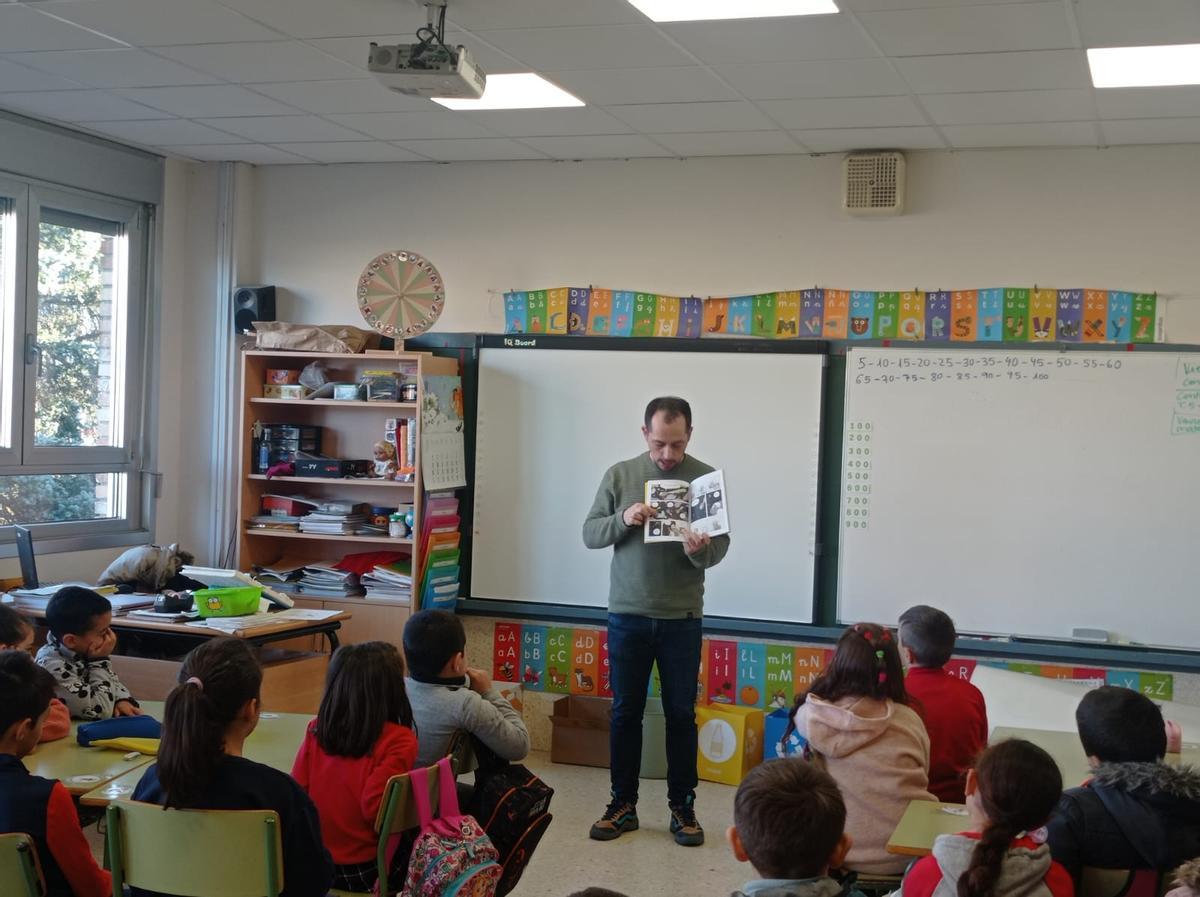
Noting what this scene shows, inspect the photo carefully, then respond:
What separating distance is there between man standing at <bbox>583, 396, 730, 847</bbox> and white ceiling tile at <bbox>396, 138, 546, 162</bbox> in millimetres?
1779

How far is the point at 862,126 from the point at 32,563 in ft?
12.4

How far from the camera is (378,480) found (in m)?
5.83

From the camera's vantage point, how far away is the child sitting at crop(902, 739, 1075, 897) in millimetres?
2061

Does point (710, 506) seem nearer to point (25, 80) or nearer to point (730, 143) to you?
point (730, 143)

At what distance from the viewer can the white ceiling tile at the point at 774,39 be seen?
12.1 ft

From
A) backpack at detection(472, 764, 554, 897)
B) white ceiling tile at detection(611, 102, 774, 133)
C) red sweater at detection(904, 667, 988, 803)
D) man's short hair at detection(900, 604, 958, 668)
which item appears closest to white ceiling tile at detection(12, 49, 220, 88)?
white ceiling tile at detection(611, 102, 774, 133)

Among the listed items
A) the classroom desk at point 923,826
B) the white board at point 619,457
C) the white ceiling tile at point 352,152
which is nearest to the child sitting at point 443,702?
the classroom desk at point 923,826

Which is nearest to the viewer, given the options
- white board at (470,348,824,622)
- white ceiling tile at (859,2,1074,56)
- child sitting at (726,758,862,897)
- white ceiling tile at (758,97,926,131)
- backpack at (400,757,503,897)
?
child sitting at (726,758,862,897)

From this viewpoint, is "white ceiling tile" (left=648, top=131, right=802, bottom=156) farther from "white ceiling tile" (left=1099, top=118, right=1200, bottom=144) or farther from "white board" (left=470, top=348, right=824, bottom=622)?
"white ceiling tile" (left=1099, top=118, right=1200, bottom=144)

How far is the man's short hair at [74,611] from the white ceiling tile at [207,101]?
87.2 inches

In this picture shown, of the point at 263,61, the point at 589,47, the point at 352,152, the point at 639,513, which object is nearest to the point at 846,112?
the point at 589,47

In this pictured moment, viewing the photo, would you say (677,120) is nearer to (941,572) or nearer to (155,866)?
(941,572)

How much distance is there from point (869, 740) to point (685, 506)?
157 centimetres

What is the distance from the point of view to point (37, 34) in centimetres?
415
